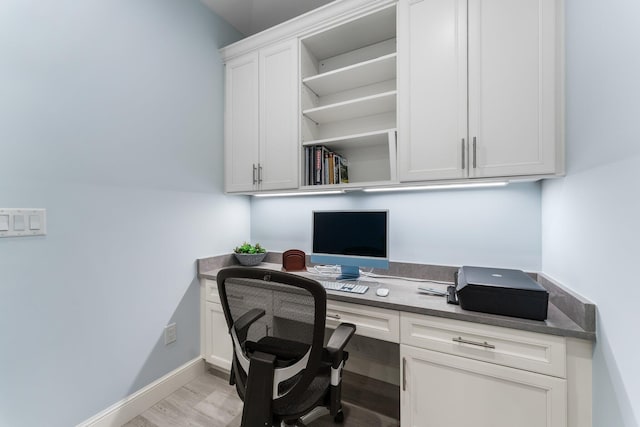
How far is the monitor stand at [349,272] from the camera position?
181 centimetres

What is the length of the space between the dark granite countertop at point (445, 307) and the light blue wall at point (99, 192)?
1312mm

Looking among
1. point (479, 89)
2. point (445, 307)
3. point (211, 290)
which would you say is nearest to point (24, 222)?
point (211, 290)

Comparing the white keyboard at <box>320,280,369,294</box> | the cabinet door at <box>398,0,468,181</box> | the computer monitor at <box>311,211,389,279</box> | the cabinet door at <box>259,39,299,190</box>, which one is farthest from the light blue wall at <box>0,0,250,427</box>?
the cabinet door at <box>398,0,468,181</box>

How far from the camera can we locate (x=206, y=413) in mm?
1619

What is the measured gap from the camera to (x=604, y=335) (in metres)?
0.91

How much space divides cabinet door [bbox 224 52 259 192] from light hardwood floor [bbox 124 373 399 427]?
5.13 feet

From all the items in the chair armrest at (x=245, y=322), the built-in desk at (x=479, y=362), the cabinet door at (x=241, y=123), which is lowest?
the built-in desk at (x=479, y=362)

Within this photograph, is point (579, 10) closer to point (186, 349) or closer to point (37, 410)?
point (186, 349)

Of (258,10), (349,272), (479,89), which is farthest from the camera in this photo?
(258,10)

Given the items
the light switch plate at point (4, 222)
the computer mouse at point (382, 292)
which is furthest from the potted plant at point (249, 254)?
the light switch plate at point (4, 222)

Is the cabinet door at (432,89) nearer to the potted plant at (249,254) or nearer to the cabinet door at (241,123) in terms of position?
the cabinet door at (241,123)

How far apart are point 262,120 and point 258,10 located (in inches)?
39.6

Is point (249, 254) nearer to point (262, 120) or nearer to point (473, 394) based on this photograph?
point (262, 120)

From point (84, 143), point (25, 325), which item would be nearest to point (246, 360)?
point (25, 325)
